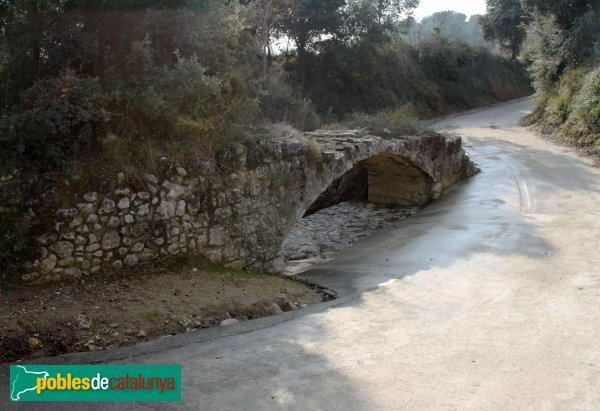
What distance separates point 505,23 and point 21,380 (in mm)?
42878

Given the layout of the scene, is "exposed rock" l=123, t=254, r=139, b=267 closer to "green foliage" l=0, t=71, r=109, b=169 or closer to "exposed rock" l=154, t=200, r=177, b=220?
"exposed rock" l=154, t=200, r=177, b=220

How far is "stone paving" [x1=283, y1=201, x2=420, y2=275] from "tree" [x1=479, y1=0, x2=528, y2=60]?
28.6m

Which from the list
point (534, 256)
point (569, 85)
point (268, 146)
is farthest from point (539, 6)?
point (268, 146)

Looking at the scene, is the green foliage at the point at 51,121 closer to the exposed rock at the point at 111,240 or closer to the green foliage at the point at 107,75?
the green foliage at the point at 107,75

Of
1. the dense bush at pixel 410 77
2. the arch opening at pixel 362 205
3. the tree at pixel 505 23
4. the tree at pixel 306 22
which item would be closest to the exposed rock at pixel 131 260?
the arch opening at pixel 362 205

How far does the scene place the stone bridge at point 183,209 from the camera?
6059 mm

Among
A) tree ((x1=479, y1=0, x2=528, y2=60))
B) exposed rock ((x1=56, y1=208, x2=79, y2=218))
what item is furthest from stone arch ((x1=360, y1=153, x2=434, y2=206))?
tree ((x1=479, y1=0, x2=528, y2=60))

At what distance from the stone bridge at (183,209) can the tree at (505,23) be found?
33.5 meters

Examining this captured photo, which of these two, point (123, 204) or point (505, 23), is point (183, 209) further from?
point (505, 23)

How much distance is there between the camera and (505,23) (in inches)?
1563

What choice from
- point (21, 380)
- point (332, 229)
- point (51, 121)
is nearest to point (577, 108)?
point (332, 229)

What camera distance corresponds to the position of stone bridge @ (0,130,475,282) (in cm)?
606

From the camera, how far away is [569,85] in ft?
73.4

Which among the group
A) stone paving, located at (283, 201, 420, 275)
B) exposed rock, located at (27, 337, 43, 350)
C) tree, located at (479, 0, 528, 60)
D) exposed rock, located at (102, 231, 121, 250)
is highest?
tree, located at (479, 0, 528, 60)
